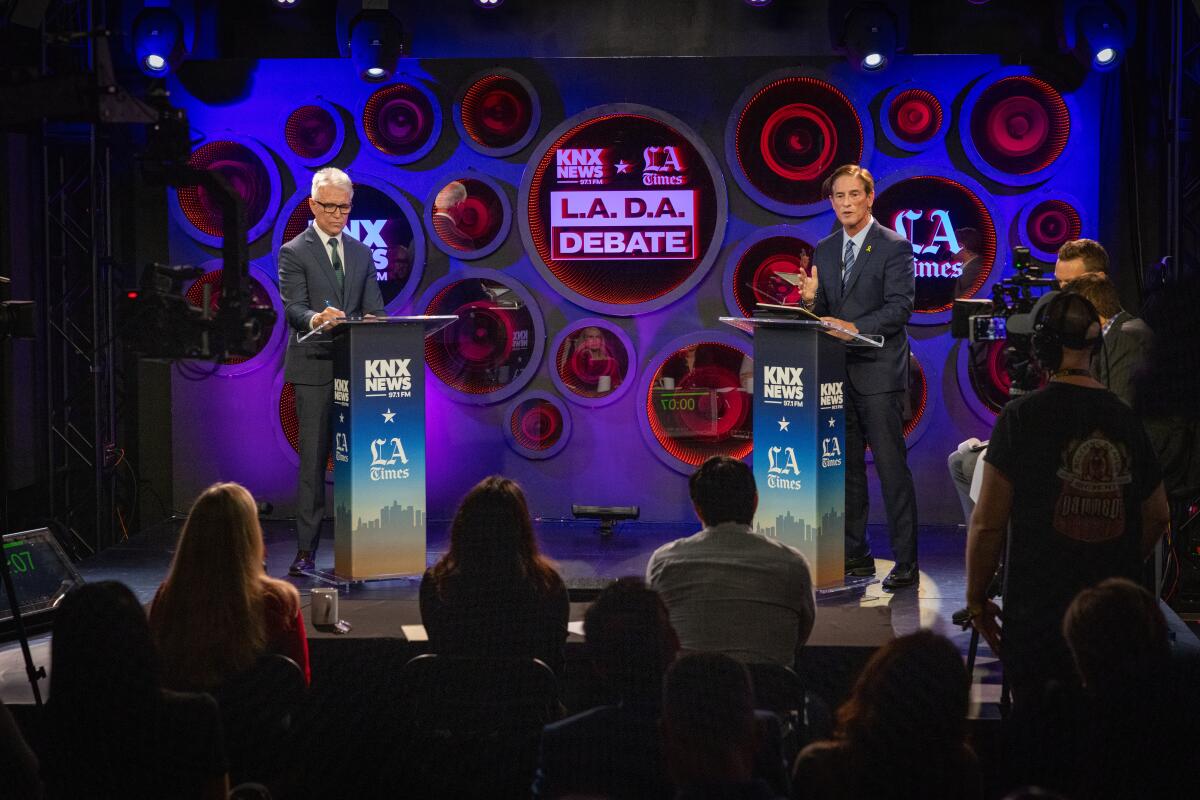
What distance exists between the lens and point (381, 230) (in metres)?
7.82

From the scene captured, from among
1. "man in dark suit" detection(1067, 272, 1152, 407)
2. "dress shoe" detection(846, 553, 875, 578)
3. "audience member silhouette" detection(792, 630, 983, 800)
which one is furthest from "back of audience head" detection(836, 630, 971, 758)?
"dress shoe" detection(846, 553, 875, 578)

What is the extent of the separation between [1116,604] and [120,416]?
650 centimetres

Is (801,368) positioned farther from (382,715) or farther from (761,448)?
(382,715)

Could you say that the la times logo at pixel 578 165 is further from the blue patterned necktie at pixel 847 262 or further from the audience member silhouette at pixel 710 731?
the audience member silhouette at pixel 710 731

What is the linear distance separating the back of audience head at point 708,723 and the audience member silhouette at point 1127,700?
0.81m

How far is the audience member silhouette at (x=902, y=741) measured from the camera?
2.46m

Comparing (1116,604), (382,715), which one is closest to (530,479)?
(382,715)

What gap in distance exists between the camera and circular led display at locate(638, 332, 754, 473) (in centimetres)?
768

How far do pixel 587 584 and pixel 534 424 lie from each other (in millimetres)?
2168

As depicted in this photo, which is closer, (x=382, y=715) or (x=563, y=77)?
(x=382, y=715)

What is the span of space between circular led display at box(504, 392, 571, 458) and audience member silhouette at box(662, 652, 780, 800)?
5204mm

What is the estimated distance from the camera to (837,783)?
2.50m

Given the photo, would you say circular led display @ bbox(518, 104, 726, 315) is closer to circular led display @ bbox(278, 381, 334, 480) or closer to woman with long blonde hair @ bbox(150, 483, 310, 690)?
circular led display @ bbox(278, 381, 334, 480)

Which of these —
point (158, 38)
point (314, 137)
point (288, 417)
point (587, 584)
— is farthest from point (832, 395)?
point (158, 38)
